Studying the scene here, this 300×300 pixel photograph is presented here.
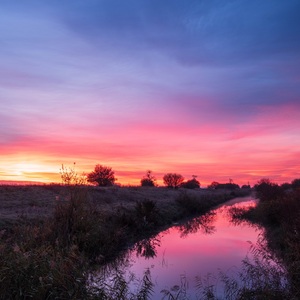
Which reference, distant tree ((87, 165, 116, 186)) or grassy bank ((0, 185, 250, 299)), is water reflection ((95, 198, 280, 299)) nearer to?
grassy bank ((0, 185, 250, 299))

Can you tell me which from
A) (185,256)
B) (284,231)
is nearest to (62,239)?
(185,256)

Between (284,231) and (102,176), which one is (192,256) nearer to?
(284,231)

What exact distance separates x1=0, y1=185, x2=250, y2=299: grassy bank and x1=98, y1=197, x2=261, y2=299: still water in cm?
117

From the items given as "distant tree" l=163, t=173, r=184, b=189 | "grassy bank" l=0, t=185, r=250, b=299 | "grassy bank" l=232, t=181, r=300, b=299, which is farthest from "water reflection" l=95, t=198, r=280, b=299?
"distant tree" l=163, t=173, r=184, b=189

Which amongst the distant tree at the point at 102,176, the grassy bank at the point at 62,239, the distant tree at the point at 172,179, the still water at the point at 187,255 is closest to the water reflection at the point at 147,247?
the still water at the point at 187,255

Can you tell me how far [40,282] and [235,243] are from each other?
15.6 metres

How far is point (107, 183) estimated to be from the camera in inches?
2822

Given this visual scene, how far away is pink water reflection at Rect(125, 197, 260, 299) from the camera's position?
536 inches

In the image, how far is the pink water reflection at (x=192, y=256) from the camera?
1361 centimetres

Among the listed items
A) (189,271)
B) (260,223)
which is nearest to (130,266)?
(189,271)

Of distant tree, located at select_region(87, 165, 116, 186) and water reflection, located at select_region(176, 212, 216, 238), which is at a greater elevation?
distant tree, located at select_region(87, 165, 116, 186)

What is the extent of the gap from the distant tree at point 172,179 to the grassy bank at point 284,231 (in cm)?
5899

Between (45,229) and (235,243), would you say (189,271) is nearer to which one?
(45,229)

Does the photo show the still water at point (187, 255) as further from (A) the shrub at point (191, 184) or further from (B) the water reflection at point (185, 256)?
(A) the shrub at point (191, 184)
